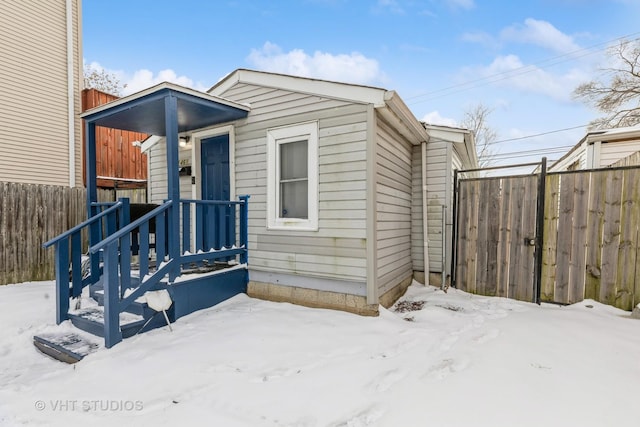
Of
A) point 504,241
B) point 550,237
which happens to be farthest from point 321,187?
point 550,237

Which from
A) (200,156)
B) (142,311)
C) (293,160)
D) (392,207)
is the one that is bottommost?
(142,311)

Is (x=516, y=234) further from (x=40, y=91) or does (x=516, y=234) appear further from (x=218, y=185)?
(x=40, y=91)

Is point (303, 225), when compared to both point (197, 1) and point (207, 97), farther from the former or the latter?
point (197, 1)

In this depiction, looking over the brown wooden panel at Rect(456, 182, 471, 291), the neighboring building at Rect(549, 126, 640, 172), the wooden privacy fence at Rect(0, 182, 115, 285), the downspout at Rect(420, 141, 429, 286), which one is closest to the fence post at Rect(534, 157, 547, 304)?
the brown wooden panel at Rect(456, 182, 471, 291)

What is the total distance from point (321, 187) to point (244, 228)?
1.36m

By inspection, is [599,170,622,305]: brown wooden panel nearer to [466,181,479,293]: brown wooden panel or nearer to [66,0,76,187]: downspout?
[466,181,479,293]: brown wooden panel

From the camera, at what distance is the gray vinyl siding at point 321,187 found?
3.75 meters

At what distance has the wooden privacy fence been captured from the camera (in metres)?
5.25

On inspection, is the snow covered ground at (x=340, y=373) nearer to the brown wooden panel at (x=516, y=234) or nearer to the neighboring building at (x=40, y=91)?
the brown wooden panel at (x=516, y=234)

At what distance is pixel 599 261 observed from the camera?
155 inches

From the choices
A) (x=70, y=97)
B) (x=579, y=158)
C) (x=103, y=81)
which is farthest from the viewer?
(x=103, y=81)

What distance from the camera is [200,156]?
520 centimetres

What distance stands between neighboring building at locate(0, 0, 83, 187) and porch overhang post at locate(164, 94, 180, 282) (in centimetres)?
646

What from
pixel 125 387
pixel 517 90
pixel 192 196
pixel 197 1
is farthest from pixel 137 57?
pixel 517 90
